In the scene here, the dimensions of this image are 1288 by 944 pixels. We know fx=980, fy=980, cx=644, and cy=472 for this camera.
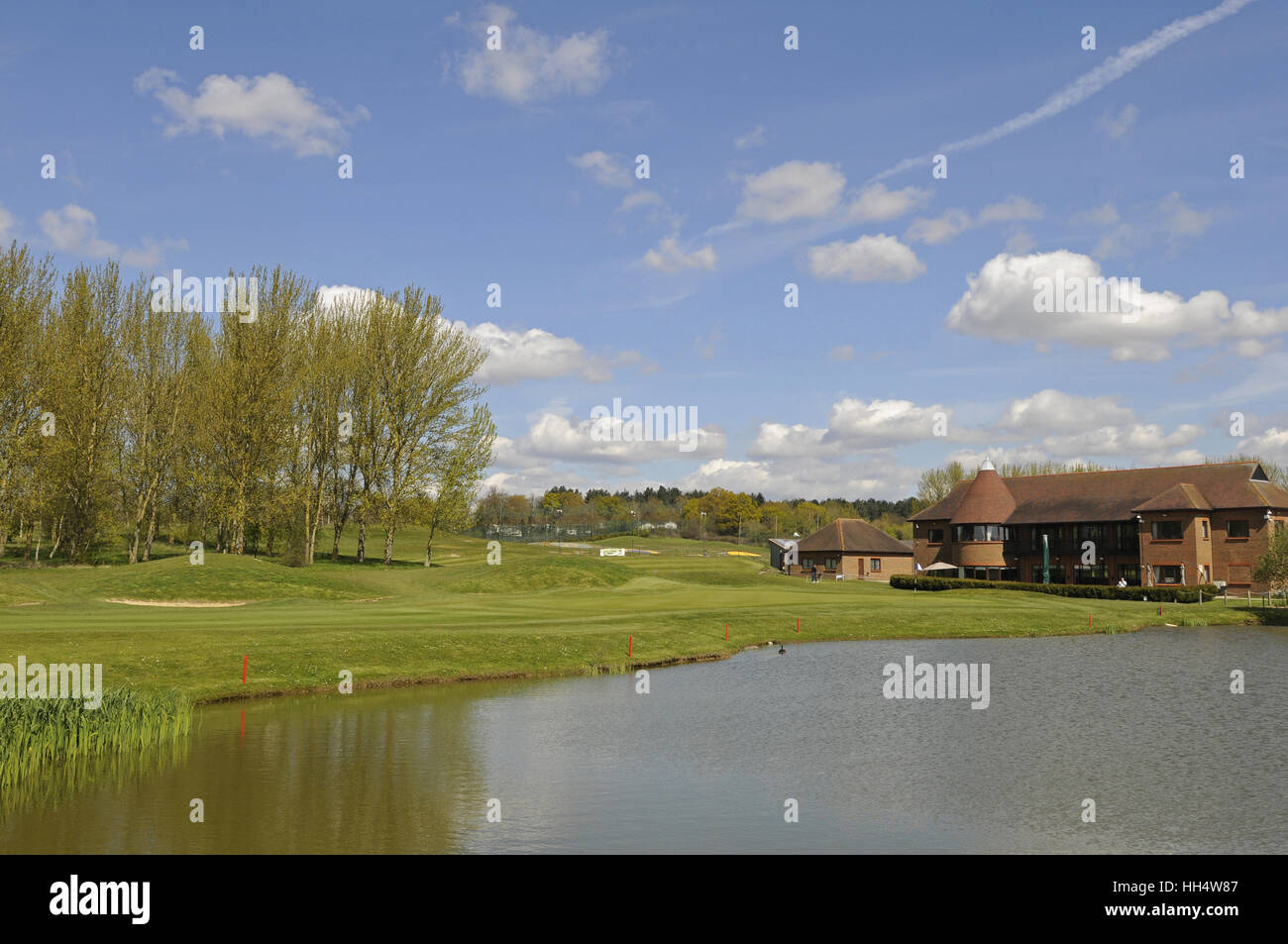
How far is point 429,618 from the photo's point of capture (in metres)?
43.1

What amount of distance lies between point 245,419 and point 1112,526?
239 ft

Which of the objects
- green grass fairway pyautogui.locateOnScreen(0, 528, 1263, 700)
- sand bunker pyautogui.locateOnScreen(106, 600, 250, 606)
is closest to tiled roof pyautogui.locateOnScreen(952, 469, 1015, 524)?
green grass fairway pyautogui.locateOnScreen(0, 528, 1263, 700)

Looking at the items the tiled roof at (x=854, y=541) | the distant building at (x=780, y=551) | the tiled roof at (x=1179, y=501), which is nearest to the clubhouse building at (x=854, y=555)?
the tiled roof at (x=854, y=541)

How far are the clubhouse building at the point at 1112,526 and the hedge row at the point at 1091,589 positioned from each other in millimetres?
6903

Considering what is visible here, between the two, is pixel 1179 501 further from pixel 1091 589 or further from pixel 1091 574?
pixel 1091 589

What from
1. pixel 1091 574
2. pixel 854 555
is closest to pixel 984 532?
pixel 1091 574

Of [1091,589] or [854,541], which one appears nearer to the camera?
[1091,589]

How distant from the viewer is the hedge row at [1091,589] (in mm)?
70000

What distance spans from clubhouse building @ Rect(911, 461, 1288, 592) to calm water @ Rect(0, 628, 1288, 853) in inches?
2128

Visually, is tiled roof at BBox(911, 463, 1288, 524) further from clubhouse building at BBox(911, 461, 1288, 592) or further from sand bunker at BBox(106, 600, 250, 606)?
sand bunker at BBox(106, 600, 250, 606)

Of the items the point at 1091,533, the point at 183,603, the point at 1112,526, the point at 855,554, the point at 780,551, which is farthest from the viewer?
the point at 780,551

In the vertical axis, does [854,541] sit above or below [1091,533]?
below
